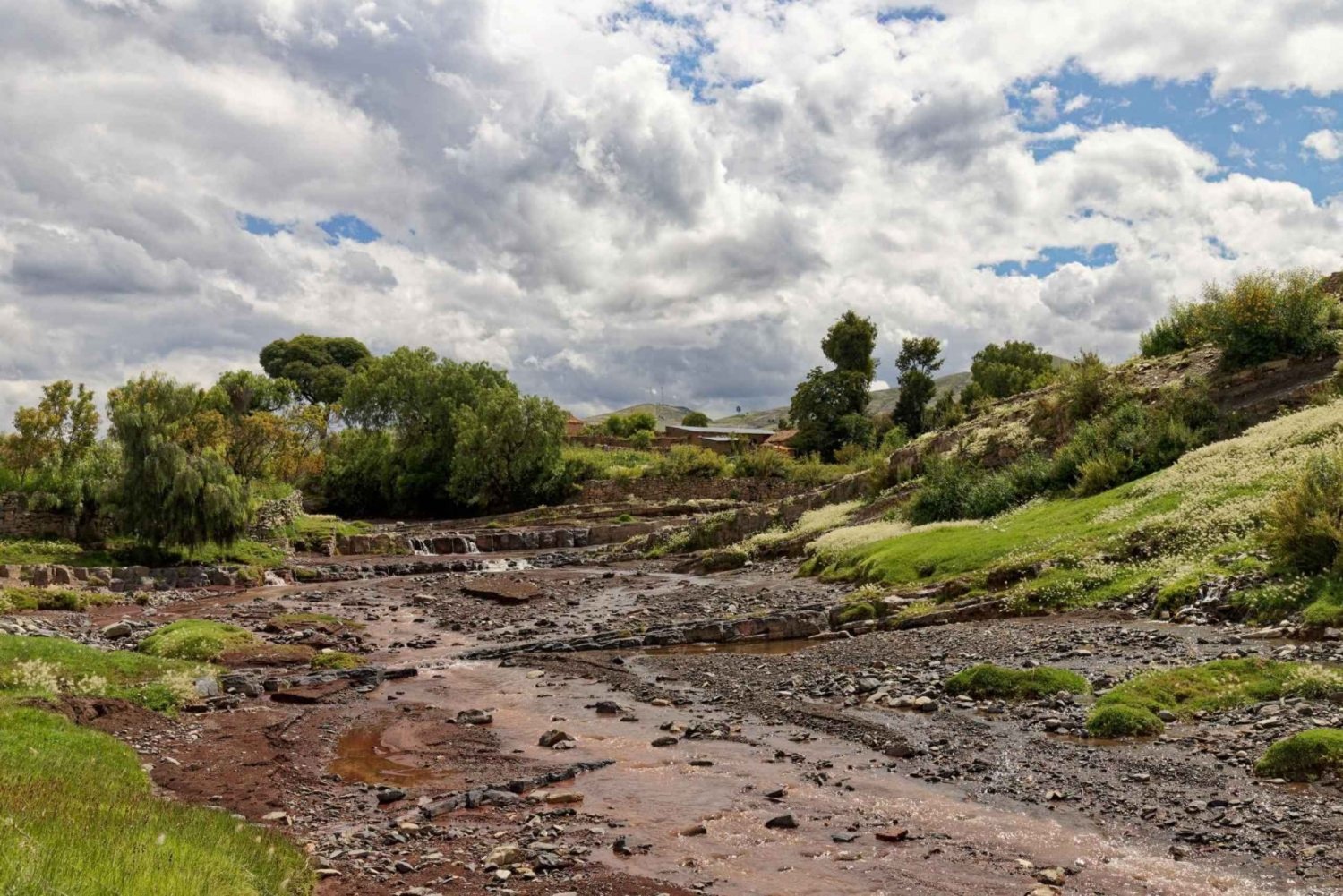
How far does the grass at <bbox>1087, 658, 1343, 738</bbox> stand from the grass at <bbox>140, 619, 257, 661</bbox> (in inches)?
790

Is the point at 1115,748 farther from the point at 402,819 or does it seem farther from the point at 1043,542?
the point at 1043,542

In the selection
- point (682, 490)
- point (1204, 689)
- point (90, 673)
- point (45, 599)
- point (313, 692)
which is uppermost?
point (682, 490)

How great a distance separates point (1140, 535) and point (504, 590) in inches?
946

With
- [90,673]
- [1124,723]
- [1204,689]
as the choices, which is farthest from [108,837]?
[1204,689]

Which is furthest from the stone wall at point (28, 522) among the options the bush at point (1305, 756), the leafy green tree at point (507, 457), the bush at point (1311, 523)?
the bush at point (1305, 756)

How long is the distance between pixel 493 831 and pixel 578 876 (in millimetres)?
1914

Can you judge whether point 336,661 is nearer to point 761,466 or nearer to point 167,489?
point 167,489

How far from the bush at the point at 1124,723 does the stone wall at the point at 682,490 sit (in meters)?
60.2

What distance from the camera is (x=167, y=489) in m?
41.7

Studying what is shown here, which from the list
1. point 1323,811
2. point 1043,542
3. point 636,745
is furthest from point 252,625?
point 1323,811

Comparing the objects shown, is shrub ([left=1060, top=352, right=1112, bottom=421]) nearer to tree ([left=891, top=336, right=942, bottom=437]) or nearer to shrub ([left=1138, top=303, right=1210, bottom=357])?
shrub ([left=1138, top=303, right=1210, bottom=357])

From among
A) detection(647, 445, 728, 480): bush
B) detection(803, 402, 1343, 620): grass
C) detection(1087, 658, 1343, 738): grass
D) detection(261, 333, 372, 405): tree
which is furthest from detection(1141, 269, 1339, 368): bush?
detection(261, 333, 372, 405): tree

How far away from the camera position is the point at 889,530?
39.0 metres

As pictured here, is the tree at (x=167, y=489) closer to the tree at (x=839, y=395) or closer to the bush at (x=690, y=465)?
the bush at (x=690, y=465)
